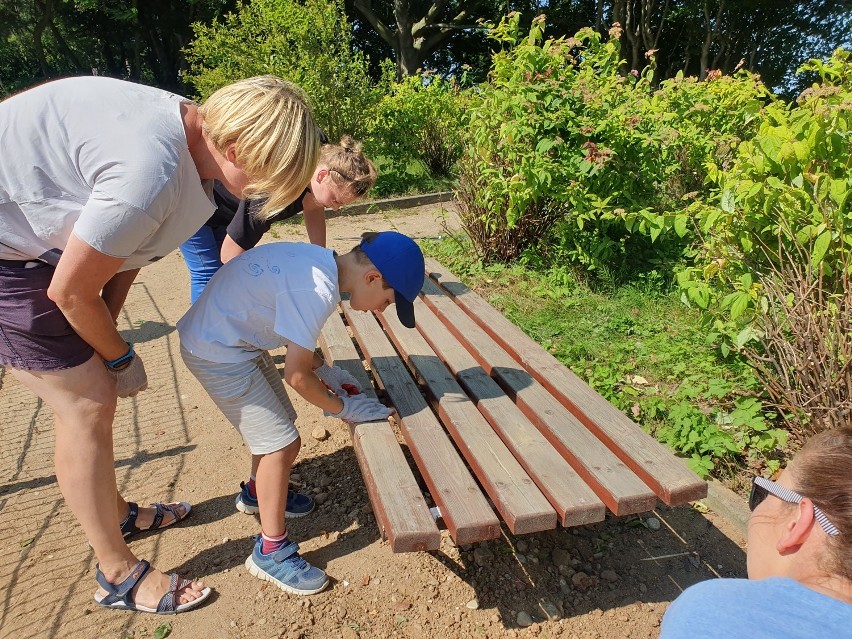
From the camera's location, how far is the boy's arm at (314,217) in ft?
9.45

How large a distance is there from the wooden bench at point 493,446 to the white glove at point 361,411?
1.3 inches

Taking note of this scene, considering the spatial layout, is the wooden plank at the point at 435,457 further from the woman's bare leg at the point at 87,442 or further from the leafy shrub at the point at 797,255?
the leafy shrub at the point at 797,255

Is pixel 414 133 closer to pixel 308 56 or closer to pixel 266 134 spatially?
pixel 308 56

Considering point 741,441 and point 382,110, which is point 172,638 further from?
point 382,110

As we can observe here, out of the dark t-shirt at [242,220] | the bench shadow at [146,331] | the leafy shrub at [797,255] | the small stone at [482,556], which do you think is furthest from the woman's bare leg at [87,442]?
the bench shadow at [146,331]

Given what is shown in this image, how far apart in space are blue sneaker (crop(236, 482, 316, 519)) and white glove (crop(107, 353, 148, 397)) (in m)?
0.77

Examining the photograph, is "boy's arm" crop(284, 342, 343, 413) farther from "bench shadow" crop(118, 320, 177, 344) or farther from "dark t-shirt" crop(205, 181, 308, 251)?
"bench shadow" crop(118, 320, 177, 344)

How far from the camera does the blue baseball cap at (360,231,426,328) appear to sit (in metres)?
1.96

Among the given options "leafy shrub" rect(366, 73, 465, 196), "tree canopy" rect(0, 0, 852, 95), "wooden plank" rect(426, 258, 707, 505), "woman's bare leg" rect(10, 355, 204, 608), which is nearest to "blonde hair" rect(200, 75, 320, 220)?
"woman's bare leg" rect(10, 355, 204, 608)

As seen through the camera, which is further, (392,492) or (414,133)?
(414,133)

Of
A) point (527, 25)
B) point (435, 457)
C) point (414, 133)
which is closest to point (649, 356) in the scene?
point (435, 457)

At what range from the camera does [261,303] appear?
1.84m

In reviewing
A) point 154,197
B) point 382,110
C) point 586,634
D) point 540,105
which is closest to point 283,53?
point 382,110

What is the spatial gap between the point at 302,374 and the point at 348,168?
1.28 metres
